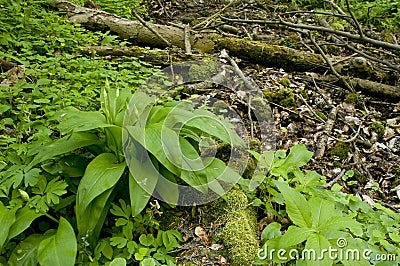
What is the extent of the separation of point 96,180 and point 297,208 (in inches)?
44.5

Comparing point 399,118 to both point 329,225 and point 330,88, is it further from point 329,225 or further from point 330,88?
point 329,225

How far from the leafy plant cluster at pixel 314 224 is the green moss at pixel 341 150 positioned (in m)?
1.22

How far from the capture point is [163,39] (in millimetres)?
5680

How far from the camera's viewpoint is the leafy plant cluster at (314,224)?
6.53 feet

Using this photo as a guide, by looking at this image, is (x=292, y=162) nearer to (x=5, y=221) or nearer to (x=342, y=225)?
(x=342, y=225)

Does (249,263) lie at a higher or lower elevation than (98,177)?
lower

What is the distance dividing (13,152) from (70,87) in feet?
4.31

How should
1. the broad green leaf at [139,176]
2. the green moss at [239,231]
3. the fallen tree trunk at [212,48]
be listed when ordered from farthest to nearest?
1. the fallen tree trunk at [212,48]
2. the green moss at [239,231]
3. the broad green leaf at [139,176]

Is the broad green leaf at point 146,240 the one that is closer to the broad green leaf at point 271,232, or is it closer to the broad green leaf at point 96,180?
the broad green leaf at point 96,180

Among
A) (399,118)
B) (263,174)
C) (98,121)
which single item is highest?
(98,121)

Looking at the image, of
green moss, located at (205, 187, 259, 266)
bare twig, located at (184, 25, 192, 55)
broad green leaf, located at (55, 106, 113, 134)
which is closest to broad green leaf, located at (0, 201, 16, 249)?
broad green leaf, located at (55, 106, 113, 134)

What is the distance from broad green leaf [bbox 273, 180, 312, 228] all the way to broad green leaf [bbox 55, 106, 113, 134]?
43.2 inches

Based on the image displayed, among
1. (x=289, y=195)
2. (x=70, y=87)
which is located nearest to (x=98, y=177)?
(x=289, y=195)

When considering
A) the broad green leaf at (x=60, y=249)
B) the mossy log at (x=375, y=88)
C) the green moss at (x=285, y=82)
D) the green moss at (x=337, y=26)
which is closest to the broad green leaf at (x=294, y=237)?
the broad green leaf at (x=60, y=249)
